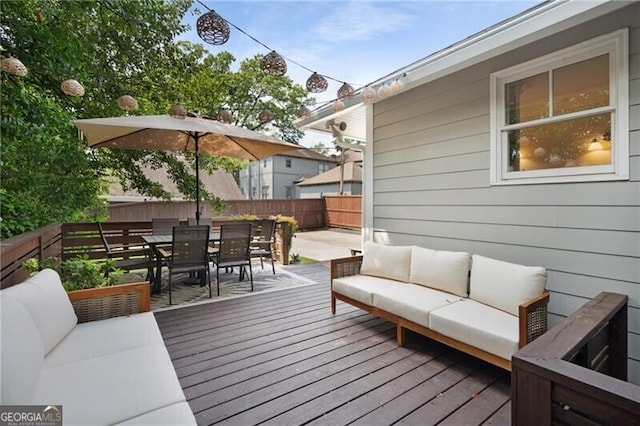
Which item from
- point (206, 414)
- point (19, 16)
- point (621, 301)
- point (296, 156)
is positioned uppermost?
point (296, 156)

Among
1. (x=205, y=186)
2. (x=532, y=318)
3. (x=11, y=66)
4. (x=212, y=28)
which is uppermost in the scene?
(x=212, y=28)

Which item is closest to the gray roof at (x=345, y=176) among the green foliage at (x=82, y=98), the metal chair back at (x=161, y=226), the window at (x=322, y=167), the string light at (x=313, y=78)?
the window at (x=322, y=167)

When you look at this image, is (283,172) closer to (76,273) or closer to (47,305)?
(76,273)

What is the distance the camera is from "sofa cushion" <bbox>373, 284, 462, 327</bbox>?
109 inches

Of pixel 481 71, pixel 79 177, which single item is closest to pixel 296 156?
pixel 79 177

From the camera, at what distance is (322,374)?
244cm

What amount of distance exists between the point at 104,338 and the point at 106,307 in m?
0.49

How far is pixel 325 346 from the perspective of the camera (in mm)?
2918

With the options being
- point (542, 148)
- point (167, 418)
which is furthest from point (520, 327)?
point (167, 418)

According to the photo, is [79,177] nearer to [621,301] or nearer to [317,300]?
[317,300]

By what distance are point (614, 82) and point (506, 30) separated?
930mm

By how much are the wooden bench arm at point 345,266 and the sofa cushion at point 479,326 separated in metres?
1.33

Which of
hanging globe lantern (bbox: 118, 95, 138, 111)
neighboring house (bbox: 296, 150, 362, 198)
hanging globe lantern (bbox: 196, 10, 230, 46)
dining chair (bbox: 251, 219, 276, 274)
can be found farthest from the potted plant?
neighboring house (bbox: 296, 150, 362, 198)

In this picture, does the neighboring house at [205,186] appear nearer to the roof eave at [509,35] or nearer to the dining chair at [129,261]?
the dining chair at [129,261]
